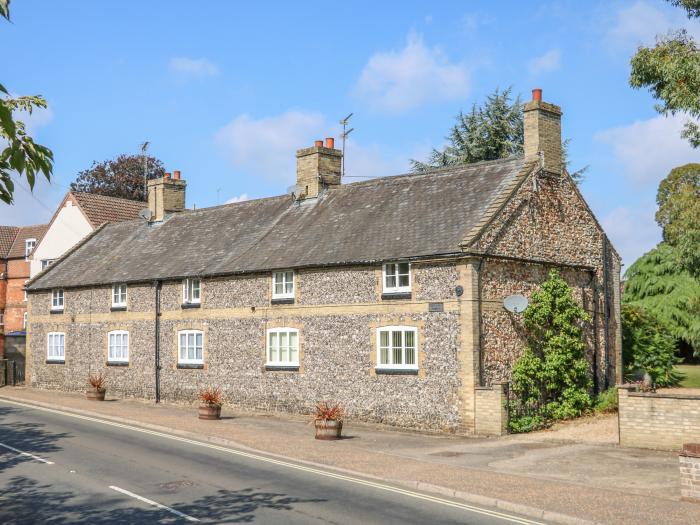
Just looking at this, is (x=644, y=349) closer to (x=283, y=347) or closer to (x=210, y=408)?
(x=283, y=347)

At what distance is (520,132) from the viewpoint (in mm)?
50969

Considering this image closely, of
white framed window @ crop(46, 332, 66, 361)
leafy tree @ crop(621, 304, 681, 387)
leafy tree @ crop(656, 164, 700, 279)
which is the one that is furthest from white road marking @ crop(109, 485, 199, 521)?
white framed window @ crop(46, 332, 66, 361)

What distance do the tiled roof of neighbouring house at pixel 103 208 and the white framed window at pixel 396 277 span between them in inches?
1131

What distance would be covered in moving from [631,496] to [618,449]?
625 centimetres

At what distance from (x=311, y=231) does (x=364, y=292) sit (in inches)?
207

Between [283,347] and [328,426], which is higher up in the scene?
[283,347]

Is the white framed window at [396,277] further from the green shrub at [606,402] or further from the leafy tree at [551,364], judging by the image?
the green shrub at [606,402]

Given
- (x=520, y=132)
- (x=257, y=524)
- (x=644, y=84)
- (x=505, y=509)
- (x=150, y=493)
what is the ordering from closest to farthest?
(x=257, y=524), (x=505, y=509), (x=150, y=493), (x=644, y=84), (x=520, y=132)

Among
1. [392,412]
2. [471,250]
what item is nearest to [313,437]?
[392,412]

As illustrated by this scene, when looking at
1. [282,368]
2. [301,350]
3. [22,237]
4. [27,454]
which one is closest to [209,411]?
[282,368]

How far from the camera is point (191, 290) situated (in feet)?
107

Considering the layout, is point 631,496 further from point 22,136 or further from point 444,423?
point 22,136

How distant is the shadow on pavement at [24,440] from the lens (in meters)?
18.2

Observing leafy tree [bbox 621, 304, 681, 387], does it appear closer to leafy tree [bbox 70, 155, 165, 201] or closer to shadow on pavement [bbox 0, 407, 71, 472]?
shadow on pavement [bbox 0, 407, 71, 472]
